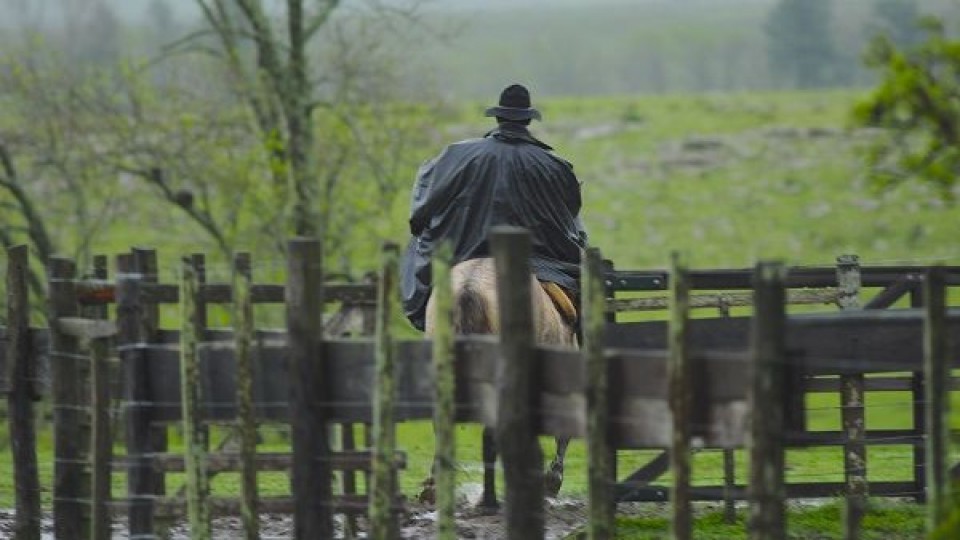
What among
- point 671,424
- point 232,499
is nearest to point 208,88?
point 232,499

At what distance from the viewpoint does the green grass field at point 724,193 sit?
46903 mm

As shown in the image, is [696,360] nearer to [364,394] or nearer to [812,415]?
[364,394]

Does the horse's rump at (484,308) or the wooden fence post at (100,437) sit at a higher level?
the horse's rump at (484,308)

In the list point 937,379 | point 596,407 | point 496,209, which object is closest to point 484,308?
point 496,209

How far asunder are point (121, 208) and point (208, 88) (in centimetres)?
278

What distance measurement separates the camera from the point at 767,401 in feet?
26.7

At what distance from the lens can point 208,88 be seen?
35.8 m

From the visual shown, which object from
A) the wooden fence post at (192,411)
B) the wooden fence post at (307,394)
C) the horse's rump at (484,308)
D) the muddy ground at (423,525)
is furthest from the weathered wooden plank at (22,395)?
the wooden fence post at (307,394)

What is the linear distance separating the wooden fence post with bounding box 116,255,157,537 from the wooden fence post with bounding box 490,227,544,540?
234 cm

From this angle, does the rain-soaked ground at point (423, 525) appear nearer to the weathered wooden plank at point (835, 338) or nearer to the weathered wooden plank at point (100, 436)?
the weathered wooden plank at point (835, 338)

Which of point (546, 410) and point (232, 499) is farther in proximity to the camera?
point (232, 499)

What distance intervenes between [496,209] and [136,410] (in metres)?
4.14

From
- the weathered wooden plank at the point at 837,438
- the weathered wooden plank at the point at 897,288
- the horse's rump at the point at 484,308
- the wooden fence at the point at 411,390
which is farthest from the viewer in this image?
the weathered wooden plank at the point at 897,288

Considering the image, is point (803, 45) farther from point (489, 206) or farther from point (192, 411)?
point (192, 411)
